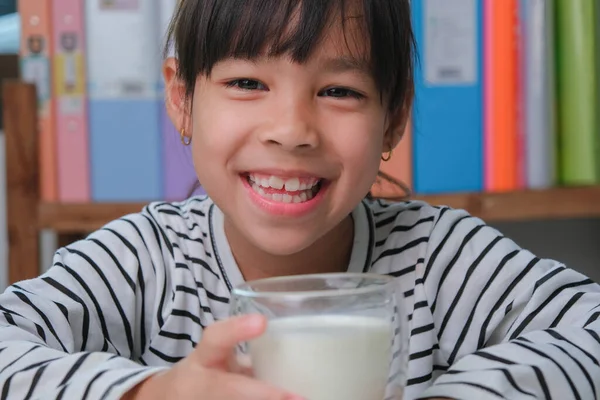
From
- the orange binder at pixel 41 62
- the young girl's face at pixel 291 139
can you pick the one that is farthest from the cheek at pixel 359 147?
the orange binder at pixel 41 62

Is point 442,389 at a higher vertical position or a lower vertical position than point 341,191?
lower

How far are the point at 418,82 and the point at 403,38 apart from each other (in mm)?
430

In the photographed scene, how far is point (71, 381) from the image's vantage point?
544 mm

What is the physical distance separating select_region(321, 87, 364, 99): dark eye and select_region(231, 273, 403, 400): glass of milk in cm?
34

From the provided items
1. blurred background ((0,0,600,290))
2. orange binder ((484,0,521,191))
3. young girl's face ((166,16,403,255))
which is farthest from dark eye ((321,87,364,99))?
orange binder ((484,0,521,191))

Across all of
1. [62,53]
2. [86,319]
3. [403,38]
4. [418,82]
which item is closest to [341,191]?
[403,38]

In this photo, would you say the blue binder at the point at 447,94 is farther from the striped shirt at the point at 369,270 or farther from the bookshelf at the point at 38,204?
the striped shirt at the point at 369,270

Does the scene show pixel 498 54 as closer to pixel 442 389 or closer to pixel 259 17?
pixel 259 17

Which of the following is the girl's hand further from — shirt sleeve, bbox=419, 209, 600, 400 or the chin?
the chin

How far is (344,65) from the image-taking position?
2.50 ft

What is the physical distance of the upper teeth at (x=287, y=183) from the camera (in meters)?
0.77

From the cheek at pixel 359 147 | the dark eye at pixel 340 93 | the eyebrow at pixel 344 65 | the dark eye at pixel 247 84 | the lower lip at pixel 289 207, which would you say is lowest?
the lower lip at pixel 289 207

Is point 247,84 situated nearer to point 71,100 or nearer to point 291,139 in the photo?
point 291,139

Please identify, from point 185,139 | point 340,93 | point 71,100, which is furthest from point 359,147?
point 71,100
